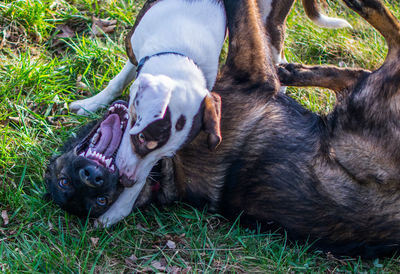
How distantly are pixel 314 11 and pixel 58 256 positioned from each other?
298 cm

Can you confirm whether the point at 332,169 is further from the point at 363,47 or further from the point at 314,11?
the point at 363,47

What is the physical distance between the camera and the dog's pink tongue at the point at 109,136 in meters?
3.57

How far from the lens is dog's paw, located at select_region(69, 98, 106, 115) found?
4.42m

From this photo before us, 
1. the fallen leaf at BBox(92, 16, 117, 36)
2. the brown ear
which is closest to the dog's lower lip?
the brown ear

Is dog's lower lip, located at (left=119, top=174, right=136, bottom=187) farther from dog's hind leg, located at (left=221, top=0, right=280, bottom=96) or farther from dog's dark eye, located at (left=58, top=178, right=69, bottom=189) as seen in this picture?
dog's hind leg, located at (left=221, top=0, right=280, bottom=96)

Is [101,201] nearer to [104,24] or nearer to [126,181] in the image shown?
[126,181]

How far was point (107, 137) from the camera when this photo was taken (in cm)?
360

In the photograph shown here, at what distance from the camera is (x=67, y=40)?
4.94 meters

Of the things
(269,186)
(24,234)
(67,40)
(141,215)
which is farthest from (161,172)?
(67,40)

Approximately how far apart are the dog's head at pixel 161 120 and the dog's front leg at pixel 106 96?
3.72ft

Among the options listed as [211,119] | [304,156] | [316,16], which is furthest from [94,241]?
[316,16]

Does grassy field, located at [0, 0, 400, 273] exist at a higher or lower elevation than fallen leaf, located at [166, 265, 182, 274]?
higher

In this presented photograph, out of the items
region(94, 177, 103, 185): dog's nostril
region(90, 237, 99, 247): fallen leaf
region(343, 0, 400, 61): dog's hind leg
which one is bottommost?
region(90, 237, 99, 247): fallen leaf

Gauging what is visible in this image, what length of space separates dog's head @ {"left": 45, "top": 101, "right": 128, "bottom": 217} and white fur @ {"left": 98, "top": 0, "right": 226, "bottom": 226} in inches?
4.9
